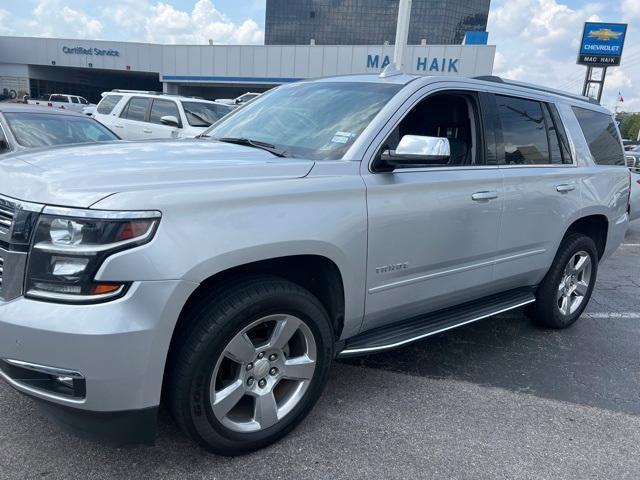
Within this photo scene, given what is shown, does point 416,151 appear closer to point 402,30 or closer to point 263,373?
point 263,373

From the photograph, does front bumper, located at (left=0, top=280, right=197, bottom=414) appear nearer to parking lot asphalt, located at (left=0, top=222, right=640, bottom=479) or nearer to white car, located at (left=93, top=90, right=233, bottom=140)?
parking lot asphalt, located at (left=0, top=222, right=640, bottom=479)

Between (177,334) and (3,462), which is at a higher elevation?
(177,334)

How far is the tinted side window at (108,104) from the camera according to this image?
12646 mm

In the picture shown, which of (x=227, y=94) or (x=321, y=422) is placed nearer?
(x=321, y=422)

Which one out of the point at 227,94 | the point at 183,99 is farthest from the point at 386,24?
the point at 183,99

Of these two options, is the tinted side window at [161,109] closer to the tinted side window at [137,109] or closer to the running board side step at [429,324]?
the tinted side window at [137,109]

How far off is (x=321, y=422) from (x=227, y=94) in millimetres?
50725

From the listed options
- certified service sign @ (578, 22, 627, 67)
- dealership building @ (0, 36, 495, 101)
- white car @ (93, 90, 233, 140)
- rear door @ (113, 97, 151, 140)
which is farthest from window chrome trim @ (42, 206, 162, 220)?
certified service sign @ (578, 22, 627, 67)

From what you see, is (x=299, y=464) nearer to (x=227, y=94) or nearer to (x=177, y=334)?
(x=177, y=334)

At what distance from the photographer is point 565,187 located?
4043 mm

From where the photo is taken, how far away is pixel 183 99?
444 inches

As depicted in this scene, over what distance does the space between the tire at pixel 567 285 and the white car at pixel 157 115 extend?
26.2 ft

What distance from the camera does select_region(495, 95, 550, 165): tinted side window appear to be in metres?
3.71

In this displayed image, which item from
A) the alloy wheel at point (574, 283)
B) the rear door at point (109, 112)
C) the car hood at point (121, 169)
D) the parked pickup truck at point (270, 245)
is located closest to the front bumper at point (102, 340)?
the parked pickup truck at point (270, 245)
